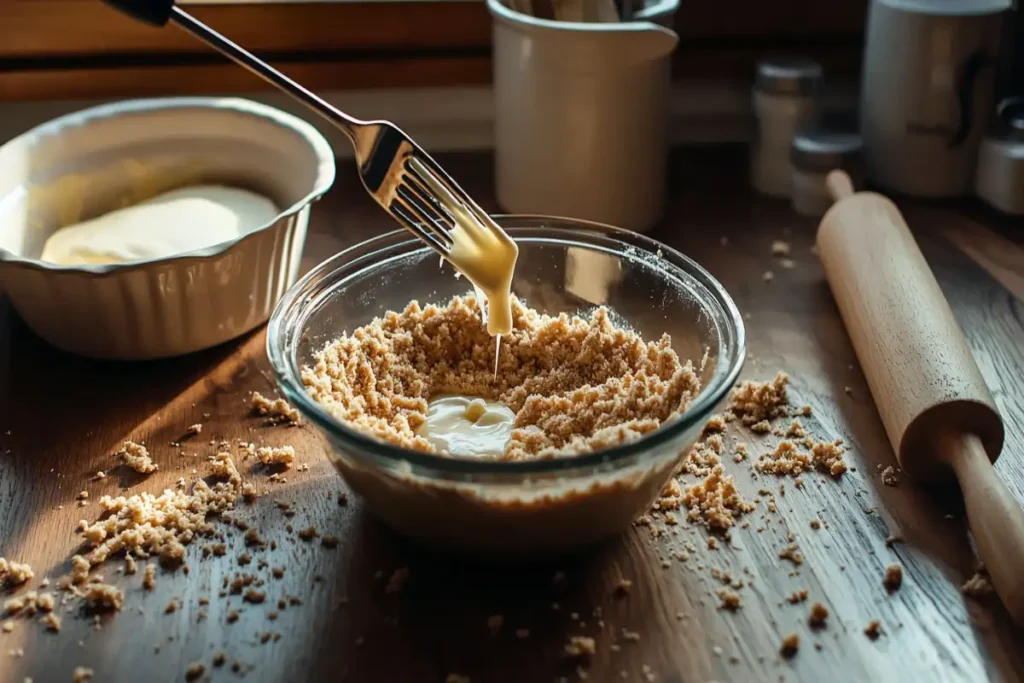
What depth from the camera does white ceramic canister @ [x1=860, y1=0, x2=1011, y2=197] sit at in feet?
3.55

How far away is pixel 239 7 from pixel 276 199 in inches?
10.9

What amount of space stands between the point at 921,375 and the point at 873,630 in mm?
209

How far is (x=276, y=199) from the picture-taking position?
1035mm

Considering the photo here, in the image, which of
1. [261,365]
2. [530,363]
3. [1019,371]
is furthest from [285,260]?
[1019,371]

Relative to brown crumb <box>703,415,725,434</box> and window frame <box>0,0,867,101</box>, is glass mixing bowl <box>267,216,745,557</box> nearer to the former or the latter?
brown crumb <box>703,415,725,434</box>

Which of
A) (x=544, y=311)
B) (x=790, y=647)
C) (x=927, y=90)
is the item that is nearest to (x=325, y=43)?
(x=544, y=311)

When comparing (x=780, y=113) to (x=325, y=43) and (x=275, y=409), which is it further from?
(x=275, y=409)

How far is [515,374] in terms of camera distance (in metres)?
0.84

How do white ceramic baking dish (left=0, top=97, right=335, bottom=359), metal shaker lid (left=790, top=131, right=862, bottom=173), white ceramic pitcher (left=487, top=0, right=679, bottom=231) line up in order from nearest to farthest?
Result: white ceramic baking dish (left=0, top=97, right=335, bottom=359), white ceramic pitcher (left=487, top=0, right=679, bottom=231), metal shaker lid (left=790, top=131, right=862, bottom=173)

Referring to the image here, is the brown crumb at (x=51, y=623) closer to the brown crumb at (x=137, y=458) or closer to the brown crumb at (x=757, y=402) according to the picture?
the brown crumb at (x=137, y=458)

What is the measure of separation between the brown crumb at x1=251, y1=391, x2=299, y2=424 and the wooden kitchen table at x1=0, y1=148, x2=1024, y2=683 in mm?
13

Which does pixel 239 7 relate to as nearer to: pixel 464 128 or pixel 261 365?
pixel 464 128

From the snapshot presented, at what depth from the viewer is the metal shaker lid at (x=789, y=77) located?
116cm

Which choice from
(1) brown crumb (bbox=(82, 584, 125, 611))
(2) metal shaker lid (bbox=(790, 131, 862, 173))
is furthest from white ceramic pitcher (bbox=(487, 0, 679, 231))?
(1) brown crumb (bbox=(82, 584, 125, 611))
